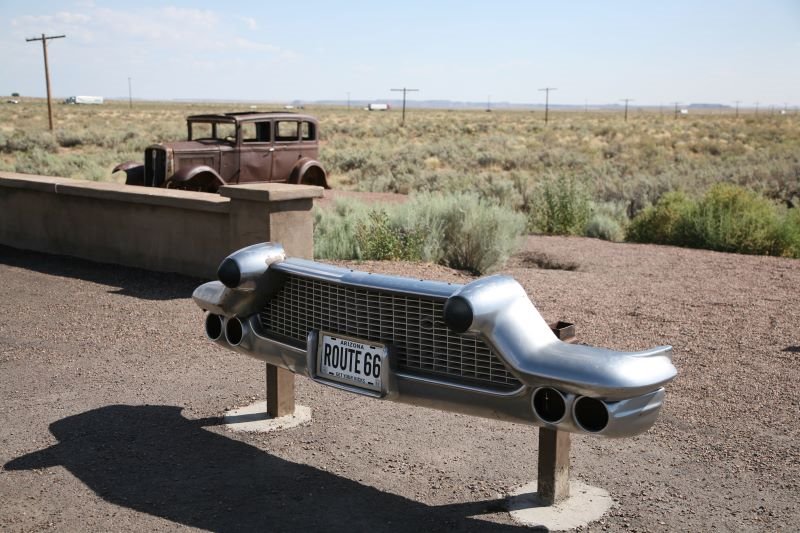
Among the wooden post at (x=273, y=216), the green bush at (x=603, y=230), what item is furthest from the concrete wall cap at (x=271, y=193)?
the green bush at (x=603, y=230)

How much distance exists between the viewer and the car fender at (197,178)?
17.2 m

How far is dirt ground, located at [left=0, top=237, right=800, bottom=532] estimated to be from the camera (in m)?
4.44

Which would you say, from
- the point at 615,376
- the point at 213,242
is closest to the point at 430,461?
the point at 615,376

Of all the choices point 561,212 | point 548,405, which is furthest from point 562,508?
point 561,212

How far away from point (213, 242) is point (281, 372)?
462cm

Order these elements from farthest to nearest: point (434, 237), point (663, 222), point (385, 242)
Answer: point (663, 222)
point (434, 237)
point (385, 242)

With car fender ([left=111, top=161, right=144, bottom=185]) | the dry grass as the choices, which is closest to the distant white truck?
the dry grass

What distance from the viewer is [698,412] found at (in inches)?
240

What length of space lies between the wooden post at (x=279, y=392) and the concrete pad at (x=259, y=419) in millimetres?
46

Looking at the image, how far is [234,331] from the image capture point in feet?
18.0

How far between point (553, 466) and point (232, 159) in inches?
574

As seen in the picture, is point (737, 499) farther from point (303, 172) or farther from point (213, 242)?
point (303, 172)

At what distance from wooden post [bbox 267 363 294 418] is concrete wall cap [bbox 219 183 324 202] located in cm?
359

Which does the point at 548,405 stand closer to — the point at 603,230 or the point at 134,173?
the point at 603,230
